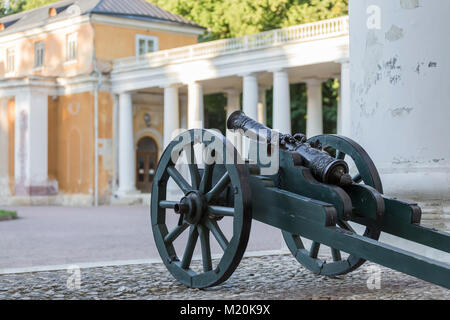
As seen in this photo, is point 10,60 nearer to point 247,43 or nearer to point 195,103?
point 195,103

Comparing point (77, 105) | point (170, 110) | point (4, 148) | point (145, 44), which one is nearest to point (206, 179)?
point (170, 110)

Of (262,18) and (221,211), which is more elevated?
(262,18)

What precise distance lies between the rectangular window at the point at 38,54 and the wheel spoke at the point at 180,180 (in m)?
30.4

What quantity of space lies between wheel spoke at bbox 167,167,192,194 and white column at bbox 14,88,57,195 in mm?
27675

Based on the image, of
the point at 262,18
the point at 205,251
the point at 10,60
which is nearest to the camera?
the point at 205,251

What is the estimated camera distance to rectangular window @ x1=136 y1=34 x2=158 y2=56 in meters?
34.5

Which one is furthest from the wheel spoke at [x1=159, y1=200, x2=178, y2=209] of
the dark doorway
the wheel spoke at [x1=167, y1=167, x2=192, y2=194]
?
the dark doorway

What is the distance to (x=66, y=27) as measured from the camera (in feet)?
112

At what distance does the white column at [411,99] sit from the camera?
318 inches

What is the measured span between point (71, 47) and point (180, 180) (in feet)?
93.6

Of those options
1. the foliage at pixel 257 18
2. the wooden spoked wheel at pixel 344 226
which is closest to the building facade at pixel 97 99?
the foliage at pixel 257 18

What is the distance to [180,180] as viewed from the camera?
681 cm

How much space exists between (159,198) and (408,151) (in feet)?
9.23

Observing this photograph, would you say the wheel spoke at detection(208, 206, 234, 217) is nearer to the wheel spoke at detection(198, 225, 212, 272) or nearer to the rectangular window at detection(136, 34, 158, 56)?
the wheel spoke at detection(198, 225, 212, 272)
